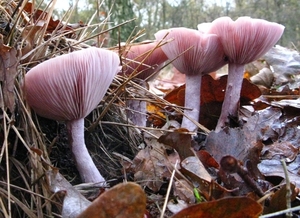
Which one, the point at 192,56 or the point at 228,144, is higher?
the point at 192,56

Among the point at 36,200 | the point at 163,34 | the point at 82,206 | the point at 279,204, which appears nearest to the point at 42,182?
the point at 36,200

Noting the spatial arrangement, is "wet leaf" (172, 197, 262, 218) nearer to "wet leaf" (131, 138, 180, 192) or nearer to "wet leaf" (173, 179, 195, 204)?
"wet leaf" (173, 179, 195, 204)

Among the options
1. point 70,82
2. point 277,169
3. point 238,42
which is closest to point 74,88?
point 70,82

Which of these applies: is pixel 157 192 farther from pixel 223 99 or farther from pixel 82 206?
pixel 223 99

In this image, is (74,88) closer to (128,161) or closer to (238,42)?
(128,161)

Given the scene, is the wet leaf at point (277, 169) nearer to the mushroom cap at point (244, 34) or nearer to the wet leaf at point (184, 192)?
the wet leaf at point (184, 192)
